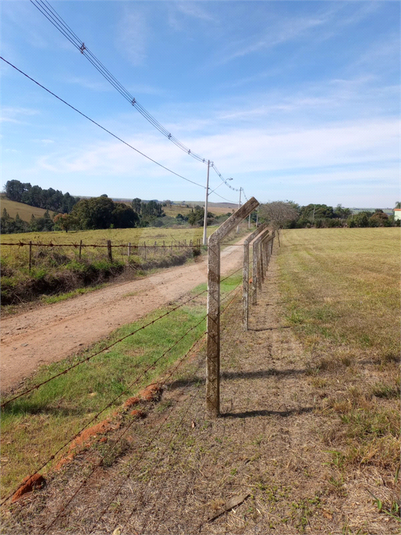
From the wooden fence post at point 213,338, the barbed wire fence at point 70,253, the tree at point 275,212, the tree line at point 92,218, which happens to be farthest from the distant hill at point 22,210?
the tree at point 275,212

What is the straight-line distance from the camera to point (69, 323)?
8.78 metres

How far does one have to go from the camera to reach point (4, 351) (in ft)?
22.6

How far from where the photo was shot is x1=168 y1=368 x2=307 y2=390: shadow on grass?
17.0 ft

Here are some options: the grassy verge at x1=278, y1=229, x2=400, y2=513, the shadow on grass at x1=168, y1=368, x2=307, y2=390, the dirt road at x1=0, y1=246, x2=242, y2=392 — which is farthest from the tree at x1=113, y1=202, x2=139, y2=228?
the shadow on grass at x1=168, y1=368, x2=307, y2=390

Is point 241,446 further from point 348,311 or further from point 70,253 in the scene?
point 70,253

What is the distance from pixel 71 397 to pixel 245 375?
2.53 meters

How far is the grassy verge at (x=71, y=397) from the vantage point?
12.5 ft

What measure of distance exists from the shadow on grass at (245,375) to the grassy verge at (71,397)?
47 cm

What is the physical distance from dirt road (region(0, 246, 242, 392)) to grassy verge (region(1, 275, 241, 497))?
48cm

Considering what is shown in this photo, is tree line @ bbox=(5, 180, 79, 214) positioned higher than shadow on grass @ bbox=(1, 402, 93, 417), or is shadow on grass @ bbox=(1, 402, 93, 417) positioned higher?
tree line @ bbox=(5, 180, 79, 214)

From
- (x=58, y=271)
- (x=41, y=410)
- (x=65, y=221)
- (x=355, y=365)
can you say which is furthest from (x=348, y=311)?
(x=65, y=221)

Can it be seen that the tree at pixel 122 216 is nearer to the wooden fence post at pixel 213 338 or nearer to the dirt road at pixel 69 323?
the dirt road at pixel 69 323

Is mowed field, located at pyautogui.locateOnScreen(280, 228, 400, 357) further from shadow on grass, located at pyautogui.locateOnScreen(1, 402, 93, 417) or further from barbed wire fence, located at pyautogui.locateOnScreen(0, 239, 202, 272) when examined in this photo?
barbed wire fence, located at pyautogui.locateOnScreen(0, 239, 202, 272)

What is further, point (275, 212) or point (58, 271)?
point (275, 212)
